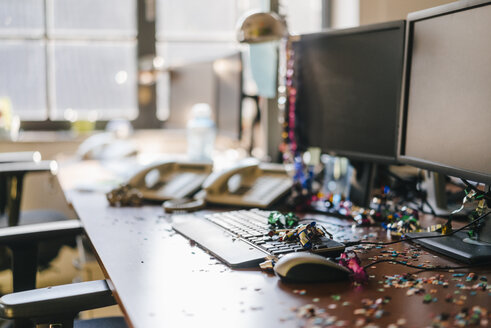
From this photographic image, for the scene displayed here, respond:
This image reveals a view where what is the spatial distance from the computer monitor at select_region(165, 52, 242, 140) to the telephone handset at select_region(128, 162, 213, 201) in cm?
37

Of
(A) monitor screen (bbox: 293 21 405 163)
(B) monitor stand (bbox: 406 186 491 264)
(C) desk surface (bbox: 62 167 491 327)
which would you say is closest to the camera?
(C) desk surface (bbox: 62 167 491 327)

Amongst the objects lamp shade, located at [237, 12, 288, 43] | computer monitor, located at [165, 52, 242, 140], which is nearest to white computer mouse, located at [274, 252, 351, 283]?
lamp shade, located at [237, 12, 288, 43]

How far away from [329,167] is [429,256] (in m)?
0.91

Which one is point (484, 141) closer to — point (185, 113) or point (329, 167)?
point (329, 167)

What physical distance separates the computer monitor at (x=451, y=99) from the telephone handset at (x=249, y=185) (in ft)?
1.25

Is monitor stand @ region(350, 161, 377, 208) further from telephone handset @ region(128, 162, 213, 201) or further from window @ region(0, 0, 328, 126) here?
window @ region(0, 0, 328, 126)

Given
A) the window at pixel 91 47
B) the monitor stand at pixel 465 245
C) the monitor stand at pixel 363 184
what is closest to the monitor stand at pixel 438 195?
the monitor stand at pixel 363 184

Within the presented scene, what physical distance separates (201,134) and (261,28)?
0.86m

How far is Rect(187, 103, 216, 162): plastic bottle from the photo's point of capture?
2.39 meters

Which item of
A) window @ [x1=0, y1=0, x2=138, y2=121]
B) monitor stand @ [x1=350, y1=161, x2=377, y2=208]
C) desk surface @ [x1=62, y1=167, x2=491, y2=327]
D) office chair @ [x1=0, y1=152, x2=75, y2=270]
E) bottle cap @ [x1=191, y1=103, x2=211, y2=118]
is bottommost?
office chair @ [x1=0, y1=152, x2=75, y2=270]

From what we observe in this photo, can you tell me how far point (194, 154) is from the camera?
245 cm

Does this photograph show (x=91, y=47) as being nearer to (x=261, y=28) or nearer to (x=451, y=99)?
(x=261, y=28)

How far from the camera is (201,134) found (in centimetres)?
244

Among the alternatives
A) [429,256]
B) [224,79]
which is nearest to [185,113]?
[224,79]
